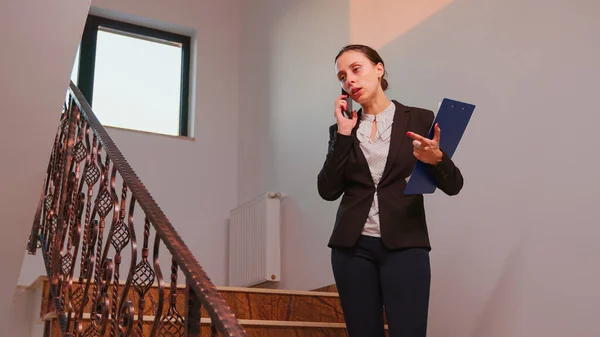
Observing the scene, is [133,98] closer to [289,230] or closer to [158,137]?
[158,137]

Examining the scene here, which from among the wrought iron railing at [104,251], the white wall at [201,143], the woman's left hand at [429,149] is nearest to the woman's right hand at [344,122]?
the woman's left hand at [429,149]

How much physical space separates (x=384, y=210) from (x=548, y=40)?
1.36 m

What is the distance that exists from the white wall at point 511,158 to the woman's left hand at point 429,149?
0.96 meters

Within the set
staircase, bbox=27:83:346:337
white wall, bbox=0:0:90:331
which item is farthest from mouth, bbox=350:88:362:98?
white wall, bbox=0:0:90:331

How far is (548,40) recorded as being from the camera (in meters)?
3.05

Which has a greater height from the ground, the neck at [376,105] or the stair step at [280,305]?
the neck at [376,105]

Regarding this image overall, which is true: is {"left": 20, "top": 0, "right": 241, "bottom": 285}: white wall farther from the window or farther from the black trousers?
the black trousers

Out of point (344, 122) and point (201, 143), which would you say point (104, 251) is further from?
point (201, 143)

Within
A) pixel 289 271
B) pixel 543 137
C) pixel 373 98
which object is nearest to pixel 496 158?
pixel 543 137

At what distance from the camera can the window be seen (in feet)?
19.2

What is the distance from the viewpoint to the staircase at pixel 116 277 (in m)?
1.93

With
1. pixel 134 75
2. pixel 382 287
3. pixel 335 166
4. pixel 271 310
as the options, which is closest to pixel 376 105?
pixel 335 166

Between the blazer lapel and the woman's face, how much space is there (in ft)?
0.36

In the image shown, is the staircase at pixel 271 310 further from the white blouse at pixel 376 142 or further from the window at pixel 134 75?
the window at pixel 134 75
